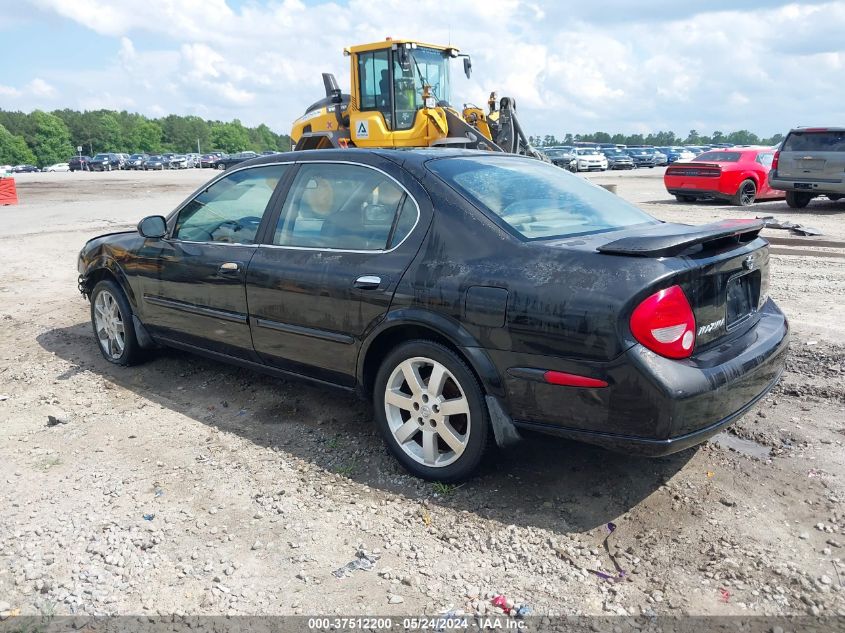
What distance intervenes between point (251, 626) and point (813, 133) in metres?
16.5

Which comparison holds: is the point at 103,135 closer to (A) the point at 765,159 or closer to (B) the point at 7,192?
(B) the point at 7,192

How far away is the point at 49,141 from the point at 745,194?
133 m

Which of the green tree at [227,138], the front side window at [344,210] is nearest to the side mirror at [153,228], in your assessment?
the front side window at [344,210]

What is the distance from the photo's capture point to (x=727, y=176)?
1695 centimetres

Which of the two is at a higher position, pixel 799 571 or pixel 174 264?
pixel 174 264

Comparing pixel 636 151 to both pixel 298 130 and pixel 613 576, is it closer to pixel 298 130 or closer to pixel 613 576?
pixel 298 130

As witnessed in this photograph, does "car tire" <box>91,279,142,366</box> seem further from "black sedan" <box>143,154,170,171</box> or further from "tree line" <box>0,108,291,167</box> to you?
"tree line" <box>0,108,291,167</box>

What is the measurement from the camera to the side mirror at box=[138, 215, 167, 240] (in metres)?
4.95

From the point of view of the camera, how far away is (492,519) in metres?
3.25

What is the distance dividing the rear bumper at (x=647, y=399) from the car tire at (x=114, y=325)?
3.46 metres

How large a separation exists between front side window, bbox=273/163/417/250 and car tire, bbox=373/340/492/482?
663 mm

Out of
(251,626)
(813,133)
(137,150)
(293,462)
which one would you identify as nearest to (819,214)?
(813,133)

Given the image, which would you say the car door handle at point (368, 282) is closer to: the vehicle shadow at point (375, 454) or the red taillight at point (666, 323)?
the vehicle shadow at point (375, 454)

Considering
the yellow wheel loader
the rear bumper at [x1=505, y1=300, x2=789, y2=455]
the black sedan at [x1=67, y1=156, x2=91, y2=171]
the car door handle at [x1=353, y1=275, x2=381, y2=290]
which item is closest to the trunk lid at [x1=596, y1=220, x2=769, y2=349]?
the rear bumper at [x1=505, y1=300, x2=789, y2=455]
